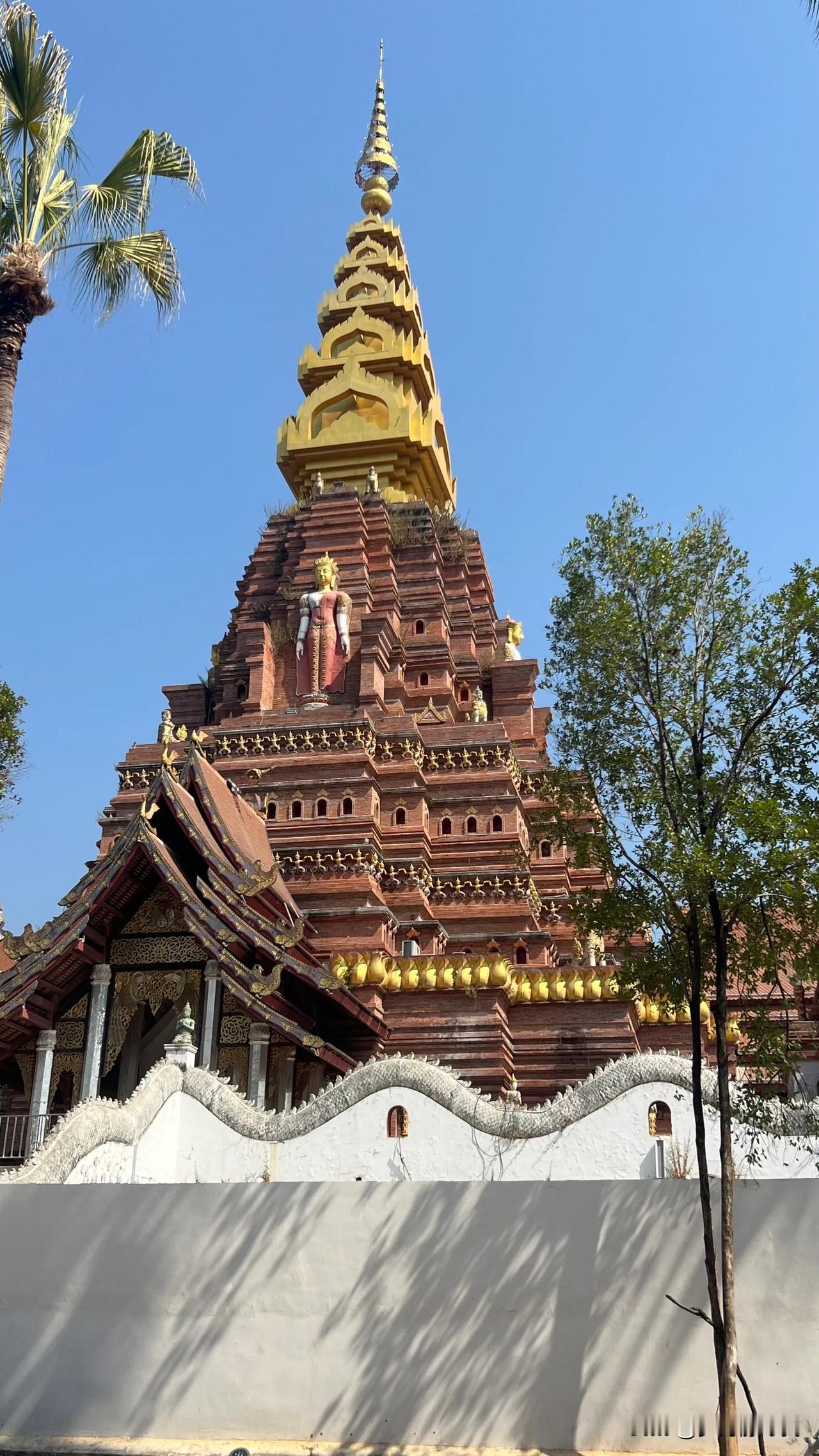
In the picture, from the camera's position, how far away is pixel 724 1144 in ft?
39.1

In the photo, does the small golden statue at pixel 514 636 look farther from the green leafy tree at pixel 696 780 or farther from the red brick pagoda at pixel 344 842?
the green leafy tree at pixel 696 780

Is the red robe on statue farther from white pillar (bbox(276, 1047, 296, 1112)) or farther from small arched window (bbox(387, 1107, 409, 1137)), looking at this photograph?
small arched window (bbox(387, 1107, 409, 1137))

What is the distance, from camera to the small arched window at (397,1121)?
58.1ft

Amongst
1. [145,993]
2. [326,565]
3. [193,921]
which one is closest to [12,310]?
[193,921]

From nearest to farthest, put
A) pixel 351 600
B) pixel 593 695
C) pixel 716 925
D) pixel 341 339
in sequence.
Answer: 1. pixel 716 925
2. pixel 593 695
3. pixel 351 600
4. pixel 341 339

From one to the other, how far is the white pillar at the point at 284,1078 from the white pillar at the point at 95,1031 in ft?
8.73

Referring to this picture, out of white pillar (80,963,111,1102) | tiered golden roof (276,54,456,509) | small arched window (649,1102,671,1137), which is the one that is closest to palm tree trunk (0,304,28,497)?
white pillar (80,963,111,1102)

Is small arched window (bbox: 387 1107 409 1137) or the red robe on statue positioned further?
the red robe on statue

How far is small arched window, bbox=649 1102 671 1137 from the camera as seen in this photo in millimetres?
17641

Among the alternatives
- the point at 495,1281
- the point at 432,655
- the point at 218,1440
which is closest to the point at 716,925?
the point at 495,1281

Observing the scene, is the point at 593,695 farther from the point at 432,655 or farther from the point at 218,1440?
the point at 432,655

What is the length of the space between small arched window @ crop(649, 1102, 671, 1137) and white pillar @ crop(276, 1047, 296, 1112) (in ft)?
19.5

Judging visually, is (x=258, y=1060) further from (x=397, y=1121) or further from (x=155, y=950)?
(x=397, y=1121)

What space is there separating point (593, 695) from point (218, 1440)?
7.56m
